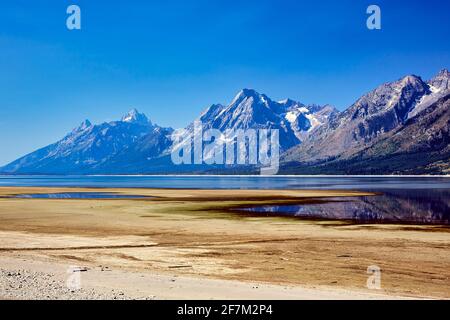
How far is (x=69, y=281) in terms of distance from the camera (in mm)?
25172

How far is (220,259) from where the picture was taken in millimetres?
33969

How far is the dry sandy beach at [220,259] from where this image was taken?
2345 centimetres

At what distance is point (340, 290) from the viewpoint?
23.9 metres

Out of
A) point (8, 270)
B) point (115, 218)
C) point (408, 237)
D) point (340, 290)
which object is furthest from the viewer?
point (115, 218)

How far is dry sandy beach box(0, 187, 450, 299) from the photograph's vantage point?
2345 cm

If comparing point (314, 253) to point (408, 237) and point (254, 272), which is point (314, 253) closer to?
point (254, 272)

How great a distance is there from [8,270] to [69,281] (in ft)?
18.0

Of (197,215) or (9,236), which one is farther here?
(197,215)
